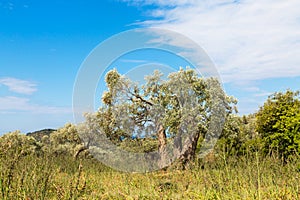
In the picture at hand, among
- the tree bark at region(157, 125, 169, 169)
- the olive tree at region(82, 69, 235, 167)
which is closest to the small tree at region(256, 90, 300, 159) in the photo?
the olive tree at region(82, 69, 235, 167)

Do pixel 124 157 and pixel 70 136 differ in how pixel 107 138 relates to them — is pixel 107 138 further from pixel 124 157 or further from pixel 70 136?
pixel 70 136

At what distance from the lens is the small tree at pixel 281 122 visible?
10992 mm

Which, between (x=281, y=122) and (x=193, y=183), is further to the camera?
(x=281, y=122)

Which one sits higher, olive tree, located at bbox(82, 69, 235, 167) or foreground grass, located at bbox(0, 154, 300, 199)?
olive tree, located at bbox(82, 69, 235, 167)

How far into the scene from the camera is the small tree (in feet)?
36.1

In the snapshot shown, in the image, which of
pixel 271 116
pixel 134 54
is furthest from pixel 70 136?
pixel 271 116

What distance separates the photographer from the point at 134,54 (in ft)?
32.7

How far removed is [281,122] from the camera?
11.5 m

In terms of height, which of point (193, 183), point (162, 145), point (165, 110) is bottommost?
point (193, 183)

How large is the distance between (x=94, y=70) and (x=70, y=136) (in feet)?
27.7

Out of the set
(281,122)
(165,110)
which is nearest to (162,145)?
(165,110)

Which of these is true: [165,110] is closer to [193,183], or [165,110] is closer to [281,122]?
[281,122]

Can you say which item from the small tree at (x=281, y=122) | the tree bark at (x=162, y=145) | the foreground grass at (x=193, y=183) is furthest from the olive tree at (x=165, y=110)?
the foreground grass at (x=193, y=183)

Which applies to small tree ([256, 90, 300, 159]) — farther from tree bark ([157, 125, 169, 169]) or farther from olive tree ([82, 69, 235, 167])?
tree bark ([157, 125, 169, 169])
